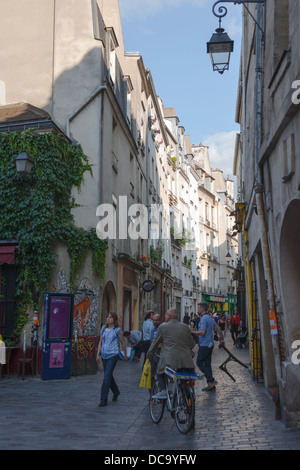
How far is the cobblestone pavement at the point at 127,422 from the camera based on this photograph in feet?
19.8

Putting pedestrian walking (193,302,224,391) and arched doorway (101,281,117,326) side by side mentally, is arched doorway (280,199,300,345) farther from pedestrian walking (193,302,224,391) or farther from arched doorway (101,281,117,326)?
arched doorway (101,281,117,326)

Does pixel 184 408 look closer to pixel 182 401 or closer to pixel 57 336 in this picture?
pixel 182 401

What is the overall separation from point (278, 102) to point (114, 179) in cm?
1184

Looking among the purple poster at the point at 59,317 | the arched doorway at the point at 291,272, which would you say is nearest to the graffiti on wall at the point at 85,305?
the purple poster at the point at 59,317

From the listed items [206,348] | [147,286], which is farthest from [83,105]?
[147,286]

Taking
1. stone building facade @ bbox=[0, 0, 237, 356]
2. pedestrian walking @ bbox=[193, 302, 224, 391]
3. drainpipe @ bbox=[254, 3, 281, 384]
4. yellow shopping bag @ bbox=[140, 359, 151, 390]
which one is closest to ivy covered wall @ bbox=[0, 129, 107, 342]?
stone building facade @ bbox=[0, 0, 237, 356]

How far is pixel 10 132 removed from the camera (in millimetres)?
14922

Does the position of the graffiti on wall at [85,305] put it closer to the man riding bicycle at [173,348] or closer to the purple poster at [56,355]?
the purple poster at [56,355]

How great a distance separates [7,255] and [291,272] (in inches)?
332

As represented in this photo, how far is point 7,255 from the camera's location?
13.7 meters

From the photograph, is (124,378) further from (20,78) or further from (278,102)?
(20,78)

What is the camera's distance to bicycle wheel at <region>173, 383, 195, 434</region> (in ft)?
21.6
